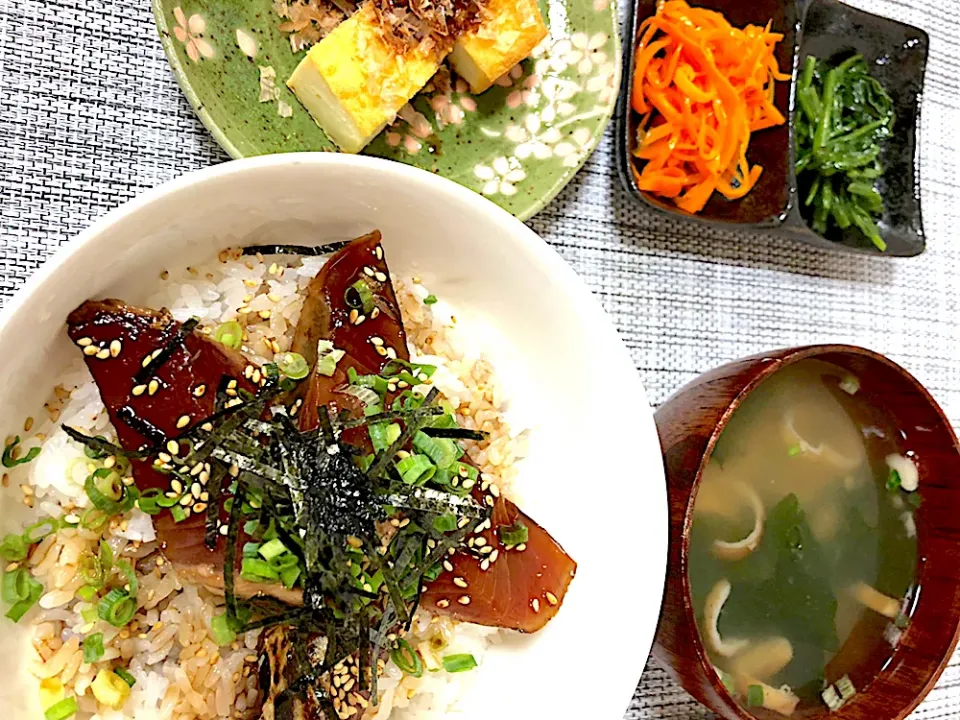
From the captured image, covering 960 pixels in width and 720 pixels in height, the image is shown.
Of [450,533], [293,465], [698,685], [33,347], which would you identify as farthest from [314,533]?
[698,685]

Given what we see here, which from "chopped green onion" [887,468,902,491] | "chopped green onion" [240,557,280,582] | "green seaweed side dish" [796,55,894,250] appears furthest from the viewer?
"green seaweed side dish" [796,55,894,250]

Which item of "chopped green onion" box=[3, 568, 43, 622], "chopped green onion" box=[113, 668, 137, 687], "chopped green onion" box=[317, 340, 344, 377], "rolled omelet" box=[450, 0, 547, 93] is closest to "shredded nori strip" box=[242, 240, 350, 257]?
"chopped green onion" box=[317, 340, 344, 377]

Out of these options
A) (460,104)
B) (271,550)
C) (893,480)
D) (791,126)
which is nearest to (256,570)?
(271,550)

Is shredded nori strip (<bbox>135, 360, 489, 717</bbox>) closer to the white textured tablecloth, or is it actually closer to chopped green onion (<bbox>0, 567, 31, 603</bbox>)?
chopped green onion (<bbox>0, 567, 31, 603</bbox>)

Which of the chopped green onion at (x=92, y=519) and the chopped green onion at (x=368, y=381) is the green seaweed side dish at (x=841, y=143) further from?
the chopped green onion at (x=92, y=519)

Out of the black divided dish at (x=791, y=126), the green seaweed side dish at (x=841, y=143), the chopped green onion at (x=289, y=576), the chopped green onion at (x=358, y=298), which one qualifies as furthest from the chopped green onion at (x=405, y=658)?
the green seaweed side dish at (x=841, y=143)

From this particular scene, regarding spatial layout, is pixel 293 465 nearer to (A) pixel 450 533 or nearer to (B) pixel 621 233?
(A) pixel 450 533
